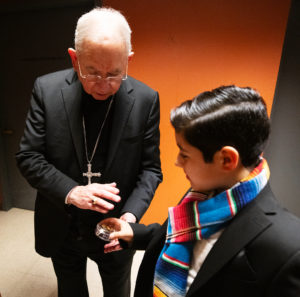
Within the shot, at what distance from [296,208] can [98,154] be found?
6.29 ft

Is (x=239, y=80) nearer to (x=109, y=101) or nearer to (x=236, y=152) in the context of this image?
(x=109, y=101)

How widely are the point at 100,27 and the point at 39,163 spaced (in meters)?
0.62

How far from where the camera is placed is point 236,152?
602mm

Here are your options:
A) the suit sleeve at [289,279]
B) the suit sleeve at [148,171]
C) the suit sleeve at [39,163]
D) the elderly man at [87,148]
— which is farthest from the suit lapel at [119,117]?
the suit sleeve at [289,279]

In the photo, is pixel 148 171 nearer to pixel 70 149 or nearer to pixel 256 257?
pixel 70 149

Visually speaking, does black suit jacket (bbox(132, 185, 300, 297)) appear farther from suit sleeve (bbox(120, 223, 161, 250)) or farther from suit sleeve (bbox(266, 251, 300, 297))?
suit sleeve (bbox(120, 223, 161, 250))

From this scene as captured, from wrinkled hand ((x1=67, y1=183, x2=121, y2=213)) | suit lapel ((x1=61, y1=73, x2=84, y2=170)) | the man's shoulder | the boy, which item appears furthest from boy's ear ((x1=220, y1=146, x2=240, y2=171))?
the man's shoulder

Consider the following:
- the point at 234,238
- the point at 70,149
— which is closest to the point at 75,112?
the point at 70,149

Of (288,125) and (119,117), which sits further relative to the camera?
(288,125)

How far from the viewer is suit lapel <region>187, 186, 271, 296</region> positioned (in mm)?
612

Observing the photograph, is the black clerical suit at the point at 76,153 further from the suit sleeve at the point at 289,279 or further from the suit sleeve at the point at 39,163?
the suit sleeve at the point at 289,279

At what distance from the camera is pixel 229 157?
0.61 metres

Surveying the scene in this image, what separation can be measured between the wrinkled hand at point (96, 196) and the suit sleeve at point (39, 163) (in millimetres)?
70

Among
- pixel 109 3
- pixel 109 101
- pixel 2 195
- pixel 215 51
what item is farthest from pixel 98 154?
pixel 2 195
